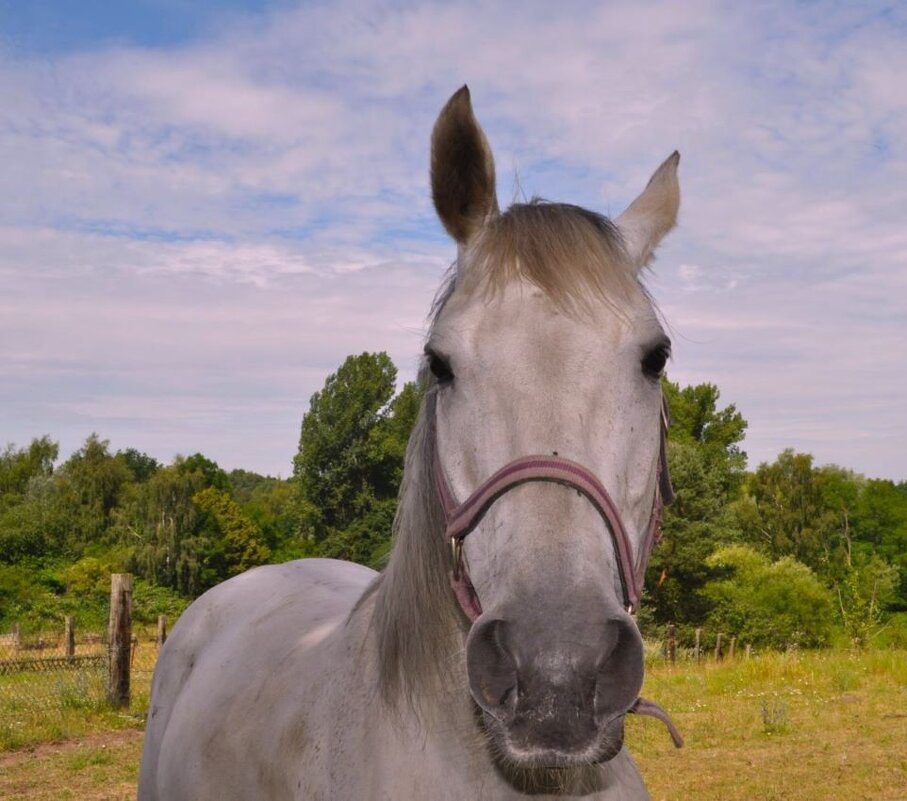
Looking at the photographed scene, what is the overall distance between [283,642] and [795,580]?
30.3 meters

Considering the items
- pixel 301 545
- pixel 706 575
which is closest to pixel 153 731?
pixel 706 575

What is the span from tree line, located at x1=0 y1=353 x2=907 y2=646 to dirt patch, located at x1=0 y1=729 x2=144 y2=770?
19.2 metres

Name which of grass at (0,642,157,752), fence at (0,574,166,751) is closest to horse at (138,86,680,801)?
grass at (0,642,157,752)

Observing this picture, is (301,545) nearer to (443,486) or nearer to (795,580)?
(795,580)

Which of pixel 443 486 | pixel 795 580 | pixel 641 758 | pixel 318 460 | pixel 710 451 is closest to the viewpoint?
pixel 443 486

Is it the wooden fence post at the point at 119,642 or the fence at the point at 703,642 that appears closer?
the wooden fence post at the point at 119,642

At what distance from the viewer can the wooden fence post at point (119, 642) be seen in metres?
10.6

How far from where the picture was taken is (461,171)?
2023 millimetres

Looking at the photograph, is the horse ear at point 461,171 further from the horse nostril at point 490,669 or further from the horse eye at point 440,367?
the horse nostril at point 490,669

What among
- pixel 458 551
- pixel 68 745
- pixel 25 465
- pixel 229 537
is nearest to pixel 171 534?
pixel 229 537

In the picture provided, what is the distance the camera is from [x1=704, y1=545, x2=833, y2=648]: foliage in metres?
28.3

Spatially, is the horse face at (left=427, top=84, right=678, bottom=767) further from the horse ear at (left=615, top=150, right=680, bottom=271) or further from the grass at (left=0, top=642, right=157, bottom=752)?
A: the grass at (left=0, top=642, right=157, bottom=752)

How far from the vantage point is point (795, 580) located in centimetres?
2972

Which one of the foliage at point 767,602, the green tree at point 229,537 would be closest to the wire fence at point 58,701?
the foliage at point 767,602
